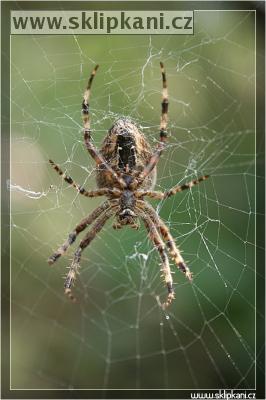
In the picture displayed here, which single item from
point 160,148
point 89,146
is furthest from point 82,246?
point 160,148

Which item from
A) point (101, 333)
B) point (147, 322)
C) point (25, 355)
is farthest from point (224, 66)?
point (25, 355)

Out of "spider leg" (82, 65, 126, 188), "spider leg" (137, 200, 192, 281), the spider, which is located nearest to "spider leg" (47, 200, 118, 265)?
the spider

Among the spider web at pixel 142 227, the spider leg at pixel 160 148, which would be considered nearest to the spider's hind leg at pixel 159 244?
the spider web at pixel 142 227

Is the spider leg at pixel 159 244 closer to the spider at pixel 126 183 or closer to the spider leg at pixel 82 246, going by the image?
the spider at pixel 126 183

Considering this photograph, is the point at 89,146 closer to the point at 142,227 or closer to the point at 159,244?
the point at 159,244

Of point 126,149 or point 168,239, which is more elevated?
point 126,149

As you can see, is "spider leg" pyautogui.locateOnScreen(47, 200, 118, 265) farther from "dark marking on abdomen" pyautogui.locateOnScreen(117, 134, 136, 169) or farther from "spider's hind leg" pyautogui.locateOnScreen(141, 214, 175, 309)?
"dark marking on abdomen" pyautogui.locateOnScreen(117, 134, 136, 169)

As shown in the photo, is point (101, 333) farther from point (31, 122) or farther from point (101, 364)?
point (31, 122)
